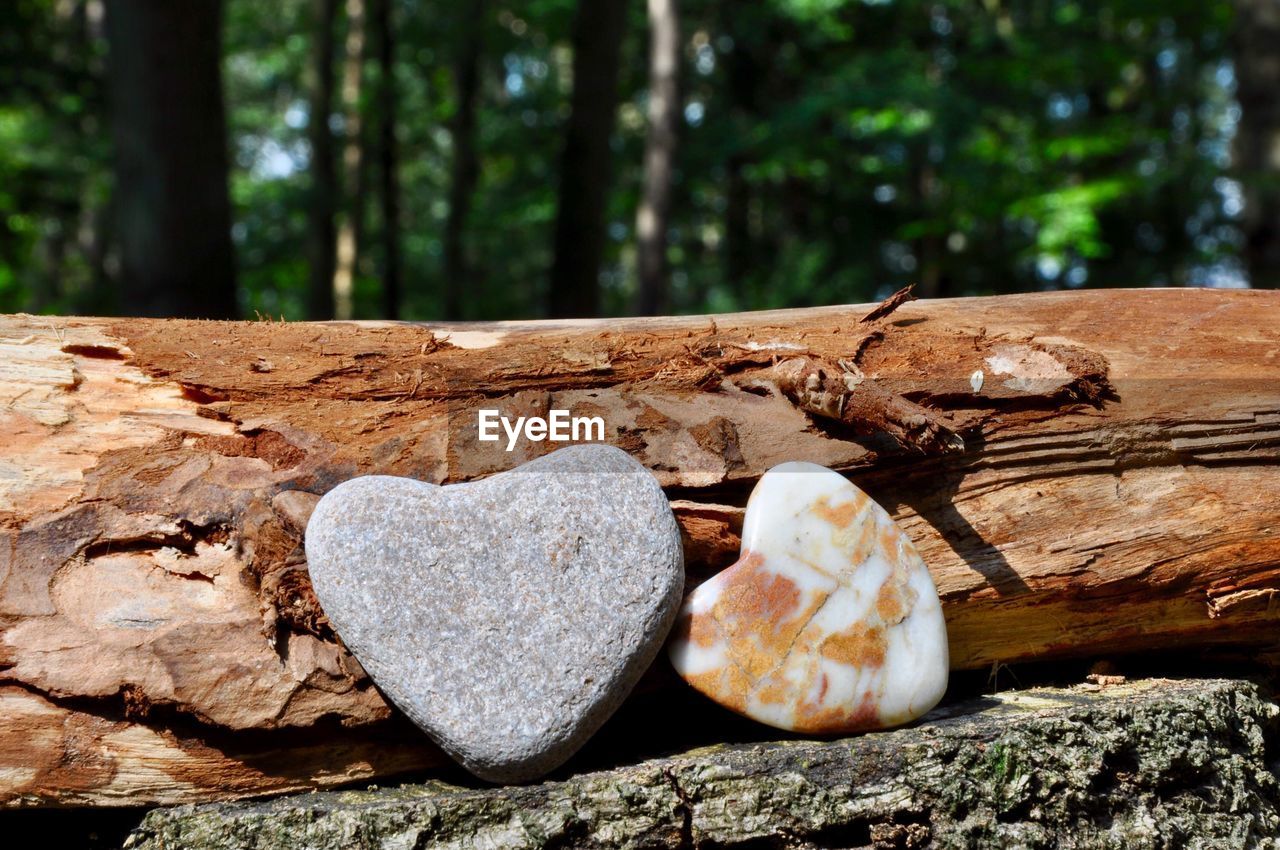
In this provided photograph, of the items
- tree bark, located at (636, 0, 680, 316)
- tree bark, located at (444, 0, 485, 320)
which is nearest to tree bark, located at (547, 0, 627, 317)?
tree bark, located at (636, 0, 680, 316)

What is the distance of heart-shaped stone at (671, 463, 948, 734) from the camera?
7.25 feet

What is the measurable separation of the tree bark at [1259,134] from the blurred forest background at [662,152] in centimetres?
2

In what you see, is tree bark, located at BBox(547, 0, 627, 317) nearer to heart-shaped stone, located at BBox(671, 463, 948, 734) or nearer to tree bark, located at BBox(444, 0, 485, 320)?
tree bark, located at BBox(444, 0, 485, 320)

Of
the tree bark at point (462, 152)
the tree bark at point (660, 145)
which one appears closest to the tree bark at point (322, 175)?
the tree bark at point (462, 152)

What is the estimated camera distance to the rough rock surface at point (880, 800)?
198 cm

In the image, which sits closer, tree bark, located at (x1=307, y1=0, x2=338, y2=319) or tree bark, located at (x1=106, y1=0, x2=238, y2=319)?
tree bark, located at (x1=106, y1=0, x2=238, y2=319)

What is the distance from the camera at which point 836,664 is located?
2.23 m

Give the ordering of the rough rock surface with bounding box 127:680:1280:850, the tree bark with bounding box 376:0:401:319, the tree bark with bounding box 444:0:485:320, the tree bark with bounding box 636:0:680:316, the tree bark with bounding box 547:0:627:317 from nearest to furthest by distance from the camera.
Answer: the rough rock surface with bounding box 127:680:1280:850 → the tree bark with bounding box 547:0:627:317 → the tree bark with bounding box 636:0:680:316 → the tree bark with bounding box 444:0:485:320 → the tree bark with bounding box 376:0:401:319

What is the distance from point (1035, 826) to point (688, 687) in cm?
80

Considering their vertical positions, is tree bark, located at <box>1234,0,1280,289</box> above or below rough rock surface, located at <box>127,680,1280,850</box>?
above

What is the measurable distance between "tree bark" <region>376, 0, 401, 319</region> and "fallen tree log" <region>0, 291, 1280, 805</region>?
36.4 ft

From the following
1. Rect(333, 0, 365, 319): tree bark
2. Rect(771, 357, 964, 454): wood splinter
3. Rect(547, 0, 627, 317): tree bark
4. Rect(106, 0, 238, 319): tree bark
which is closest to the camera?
Rect(771, 357, 964, 454): wood splinter

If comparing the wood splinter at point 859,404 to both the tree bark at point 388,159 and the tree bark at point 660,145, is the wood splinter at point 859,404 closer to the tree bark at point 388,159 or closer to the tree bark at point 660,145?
the tree bark at point 660,145

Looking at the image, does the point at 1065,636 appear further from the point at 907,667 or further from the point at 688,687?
the point at 688,687
